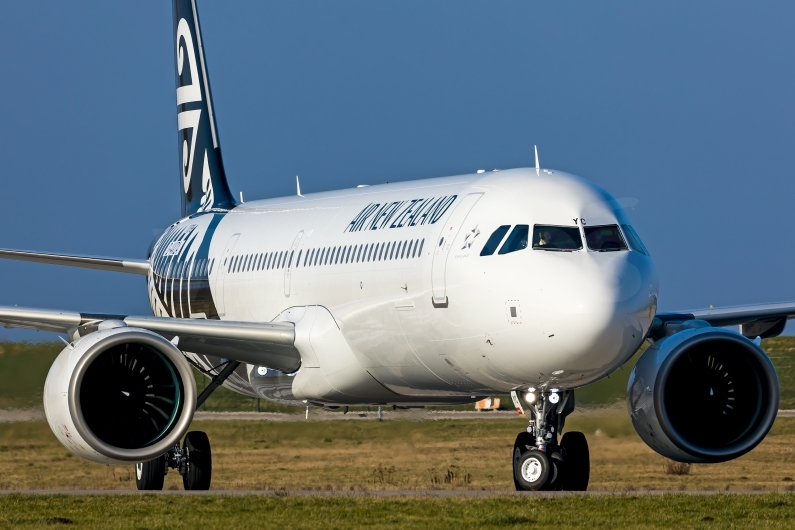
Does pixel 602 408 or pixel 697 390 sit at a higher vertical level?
pixel 697 390

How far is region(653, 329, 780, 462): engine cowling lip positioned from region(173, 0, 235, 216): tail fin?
12226mm

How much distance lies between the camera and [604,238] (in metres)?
18.8

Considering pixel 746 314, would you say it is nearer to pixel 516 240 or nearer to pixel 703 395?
pixel 703 395

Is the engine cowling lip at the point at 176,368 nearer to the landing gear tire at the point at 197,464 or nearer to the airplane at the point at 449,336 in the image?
the airplane at the point at 449,336

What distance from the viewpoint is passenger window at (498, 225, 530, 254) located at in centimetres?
1872

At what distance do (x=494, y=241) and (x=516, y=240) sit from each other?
341mm

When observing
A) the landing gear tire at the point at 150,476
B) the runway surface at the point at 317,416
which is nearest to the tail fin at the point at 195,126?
the runway surface at the point at 317,416

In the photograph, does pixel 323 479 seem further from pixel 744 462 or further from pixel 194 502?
pixel 194 502

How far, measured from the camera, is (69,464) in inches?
1236

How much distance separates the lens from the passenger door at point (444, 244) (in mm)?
19688

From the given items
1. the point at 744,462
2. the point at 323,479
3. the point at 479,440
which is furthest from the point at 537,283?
the point at 479,440

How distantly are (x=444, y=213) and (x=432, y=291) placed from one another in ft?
3.84

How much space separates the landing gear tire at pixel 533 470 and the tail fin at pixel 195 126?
489 inches

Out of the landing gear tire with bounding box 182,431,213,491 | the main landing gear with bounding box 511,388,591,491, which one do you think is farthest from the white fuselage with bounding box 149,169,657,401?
the landing gear tire with bounding box 182,431,213,491
